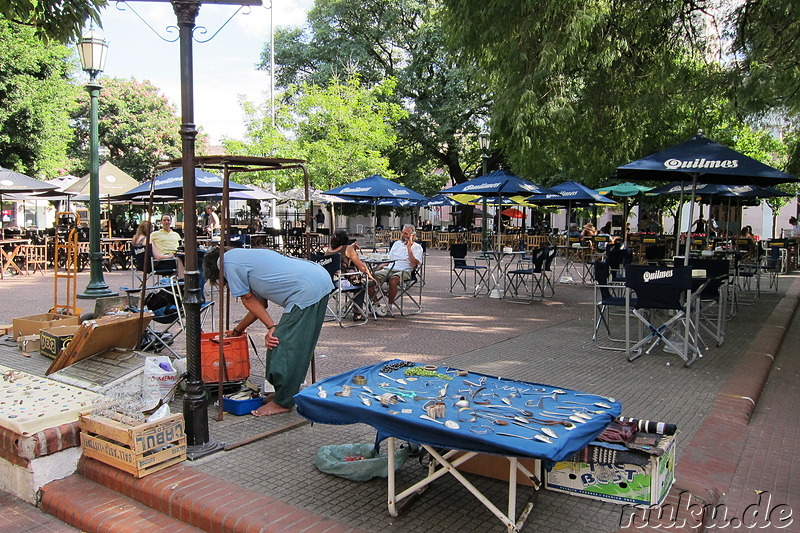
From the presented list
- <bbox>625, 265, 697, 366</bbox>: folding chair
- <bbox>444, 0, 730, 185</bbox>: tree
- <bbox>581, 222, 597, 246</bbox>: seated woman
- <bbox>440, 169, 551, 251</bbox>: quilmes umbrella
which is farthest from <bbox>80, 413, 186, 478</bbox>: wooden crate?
<bbox>581, 222, 597, 246</bbox>: seated woman

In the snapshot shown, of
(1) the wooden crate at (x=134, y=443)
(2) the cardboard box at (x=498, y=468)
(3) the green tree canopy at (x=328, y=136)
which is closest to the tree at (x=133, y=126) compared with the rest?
(3) the green tree canopy at (x=328, y=136)

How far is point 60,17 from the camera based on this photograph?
19.4ft

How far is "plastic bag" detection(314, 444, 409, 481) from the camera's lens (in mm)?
3877

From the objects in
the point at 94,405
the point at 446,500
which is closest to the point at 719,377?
the point at 446,500

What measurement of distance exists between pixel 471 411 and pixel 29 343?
5867 millimetres

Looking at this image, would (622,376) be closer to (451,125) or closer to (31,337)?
(31,337)

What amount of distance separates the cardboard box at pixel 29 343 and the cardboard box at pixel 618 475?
6122 mm

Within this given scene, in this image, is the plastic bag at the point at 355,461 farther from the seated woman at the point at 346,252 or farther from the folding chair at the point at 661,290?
the seated woman at the point at 346,252

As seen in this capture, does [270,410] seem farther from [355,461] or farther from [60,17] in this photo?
[60,17]

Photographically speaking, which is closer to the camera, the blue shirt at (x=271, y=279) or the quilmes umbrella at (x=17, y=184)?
the blue shirt at (x=271, y=279)

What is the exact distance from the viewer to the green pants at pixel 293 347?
16.1 ft

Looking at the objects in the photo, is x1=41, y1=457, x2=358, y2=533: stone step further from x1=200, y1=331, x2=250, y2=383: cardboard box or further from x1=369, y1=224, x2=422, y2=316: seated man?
x1=369, y1=224, x2=422, y2=316: seated man

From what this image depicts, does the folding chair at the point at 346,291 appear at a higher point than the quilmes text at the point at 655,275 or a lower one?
lower

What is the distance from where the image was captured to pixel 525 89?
906 centimetres
